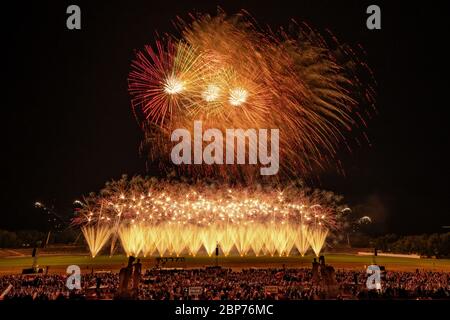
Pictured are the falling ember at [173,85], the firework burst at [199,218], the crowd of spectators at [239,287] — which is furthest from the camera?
the firework burst at [199,218]

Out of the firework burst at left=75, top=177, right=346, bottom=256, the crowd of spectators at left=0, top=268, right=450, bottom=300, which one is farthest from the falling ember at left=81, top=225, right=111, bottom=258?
the crowd of spectators at left=0, top=268, right=450, bottom=300

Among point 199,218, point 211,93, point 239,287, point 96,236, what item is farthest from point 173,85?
point 96,236

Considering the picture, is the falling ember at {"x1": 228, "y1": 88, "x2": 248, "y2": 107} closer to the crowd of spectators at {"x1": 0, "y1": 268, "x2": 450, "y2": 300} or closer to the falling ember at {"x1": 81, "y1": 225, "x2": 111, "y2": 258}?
the crowd of spectators at {"x1": 0, "y1": 268, "x2": 450, "y2": 300}

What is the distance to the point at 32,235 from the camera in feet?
287

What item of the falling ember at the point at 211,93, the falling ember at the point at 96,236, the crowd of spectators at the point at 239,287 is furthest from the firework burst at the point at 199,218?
the falling ember at the point at 211,93

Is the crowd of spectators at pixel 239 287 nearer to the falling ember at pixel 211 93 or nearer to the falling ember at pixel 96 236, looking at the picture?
the falling ember at pixel 211 93

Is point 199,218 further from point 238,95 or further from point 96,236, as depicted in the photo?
point 238,95

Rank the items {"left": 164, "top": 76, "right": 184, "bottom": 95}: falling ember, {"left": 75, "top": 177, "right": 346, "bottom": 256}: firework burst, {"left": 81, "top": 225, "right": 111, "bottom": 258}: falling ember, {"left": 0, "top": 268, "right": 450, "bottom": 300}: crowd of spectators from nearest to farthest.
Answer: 1. {"left": 0, "top": 268, "right": 450, "bottom": 300}: crowd of spectators
2. {"left": 164, "top": 76, "right": 184, "bottom": 95}: falling ember
3. {"left": 75, "top": 177, "right": 346, "bottom": 256}: firework burst
4. {"left": 81, "top": 225, "right": 111, "bottom": 258}: falling ember

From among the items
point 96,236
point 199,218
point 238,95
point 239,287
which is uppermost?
point 238,95
